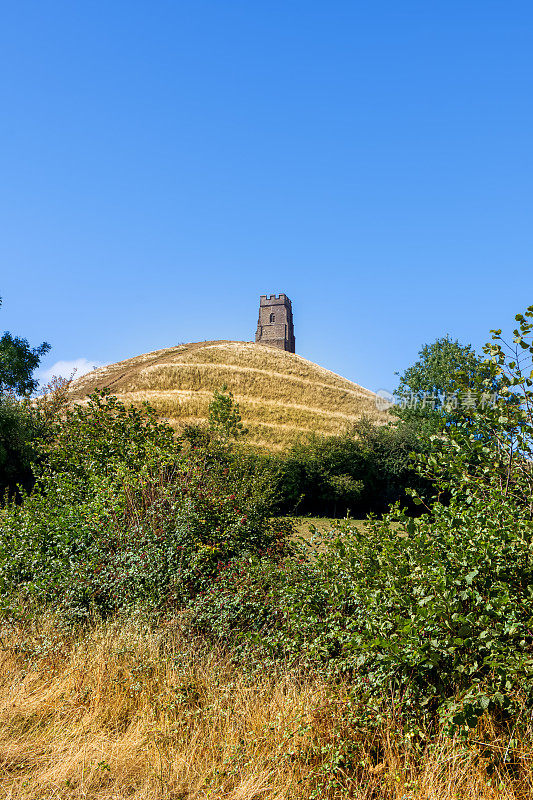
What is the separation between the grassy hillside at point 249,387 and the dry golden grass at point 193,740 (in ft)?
121

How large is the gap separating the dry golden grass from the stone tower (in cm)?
9487

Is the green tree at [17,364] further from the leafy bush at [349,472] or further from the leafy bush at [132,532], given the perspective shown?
the leafy bush at [132,532]

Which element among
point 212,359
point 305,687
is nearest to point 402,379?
point 212,359

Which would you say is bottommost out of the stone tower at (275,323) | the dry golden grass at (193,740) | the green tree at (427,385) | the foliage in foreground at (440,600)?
the dry golden grass at (193,740)

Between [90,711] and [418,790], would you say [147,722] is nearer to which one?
[90,711]

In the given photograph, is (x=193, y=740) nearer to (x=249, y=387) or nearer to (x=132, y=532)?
(x=132, y=532)

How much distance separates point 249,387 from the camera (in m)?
56.6

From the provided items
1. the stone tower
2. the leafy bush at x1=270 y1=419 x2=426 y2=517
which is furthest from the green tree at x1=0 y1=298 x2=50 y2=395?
the stone tower

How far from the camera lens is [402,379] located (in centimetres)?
4088

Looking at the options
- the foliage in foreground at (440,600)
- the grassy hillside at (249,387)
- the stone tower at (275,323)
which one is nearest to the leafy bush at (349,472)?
the grassy hillside at (249,387)

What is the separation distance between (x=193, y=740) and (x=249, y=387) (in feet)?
173

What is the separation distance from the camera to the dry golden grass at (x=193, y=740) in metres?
3.67

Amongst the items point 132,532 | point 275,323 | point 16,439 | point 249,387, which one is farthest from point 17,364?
point 275,323

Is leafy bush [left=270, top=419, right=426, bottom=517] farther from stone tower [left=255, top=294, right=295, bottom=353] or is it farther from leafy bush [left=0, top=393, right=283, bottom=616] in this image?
stone tower [left=255, top=294, right=295, bottom=353]
